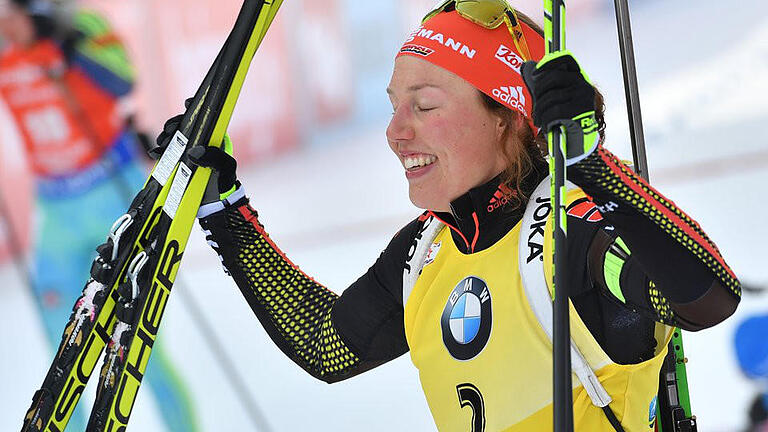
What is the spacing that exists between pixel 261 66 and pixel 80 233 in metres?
0.94

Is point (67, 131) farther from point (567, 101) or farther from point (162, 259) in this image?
point (567, 101)

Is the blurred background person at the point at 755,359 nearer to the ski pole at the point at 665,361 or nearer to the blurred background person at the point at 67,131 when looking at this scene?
the ski pole at the point at 665,361

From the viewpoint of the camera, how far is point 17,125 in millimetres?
3830

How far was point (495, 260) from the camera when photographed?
142 cm

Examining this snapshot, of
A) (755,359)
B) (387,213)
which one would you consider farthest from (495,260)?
(387,213)

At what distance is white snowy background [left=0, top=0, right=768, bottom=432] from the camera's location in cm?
285

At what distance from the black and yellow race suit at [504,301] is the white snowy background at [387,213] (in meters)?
1.40

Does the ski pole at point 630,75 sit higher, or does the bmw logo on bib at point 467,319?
the ski pole at point 630,75

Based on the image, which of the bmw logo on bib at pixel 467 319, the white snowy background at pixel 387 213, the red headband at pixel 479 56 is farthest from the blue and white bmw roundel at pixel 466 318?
the white snowy background at pixel 387 213

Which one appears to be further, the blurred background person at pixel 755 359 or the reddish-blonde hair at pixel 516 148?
the blurred background person at pixel 755 359

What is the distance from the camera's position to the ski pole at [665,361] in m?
1.48

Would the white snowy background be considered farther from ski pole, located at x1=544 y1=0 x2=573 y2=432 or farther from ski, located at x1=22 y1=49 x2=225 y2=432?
ski pole, located at x1=544 y1=0 x2=573 y2=432

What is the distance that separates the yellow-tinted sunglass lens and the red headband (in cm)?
1

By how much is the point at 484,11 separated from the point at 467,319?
0.47m
